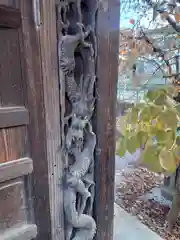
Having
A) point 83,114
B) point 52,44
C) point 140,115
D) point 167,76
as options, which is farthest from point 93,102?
point 167,76

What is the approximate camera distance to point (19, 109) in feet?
1.42

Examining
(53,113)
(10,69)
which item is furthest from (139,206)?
(10,69)

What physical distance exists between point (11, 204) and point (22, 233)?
0.23 ft

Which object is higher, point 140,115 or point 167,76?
point 167,76

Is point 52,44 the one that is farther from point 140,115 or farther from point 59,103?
point 140,115

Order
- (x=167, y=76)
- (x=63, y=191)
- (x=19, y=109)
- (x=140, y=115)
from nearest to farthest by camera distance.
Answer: (x=19, y=109) < (x=63, y=191) < (x=140, y=115) < (x=167, y=76)

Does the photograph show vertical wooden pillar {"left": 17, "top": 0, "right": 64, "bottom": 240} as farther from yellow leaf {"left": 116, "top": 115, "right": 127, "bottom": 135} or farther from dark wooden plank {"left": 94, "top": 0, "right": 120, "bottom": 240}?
yellow leaf {"left": 116, "top": 115, "right": 127, "bottom": 135}

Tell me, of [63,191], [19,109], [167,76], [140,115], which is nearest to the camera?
[19,109]

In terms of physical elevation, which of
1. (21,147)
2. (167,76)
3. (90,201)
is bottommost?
(90,201)

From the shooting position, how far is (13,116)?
429 mm

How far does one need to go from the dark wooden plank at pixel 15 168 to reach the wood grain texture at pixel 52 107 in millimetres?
48

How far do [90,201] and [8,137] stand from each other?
0.27 metres

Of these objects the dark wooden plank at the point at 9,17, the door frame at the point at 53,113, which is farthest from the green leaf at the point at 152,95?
the dark wooden plank at the point at 9,17

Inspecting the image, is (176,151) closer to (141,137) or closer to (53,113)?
(141,137)
